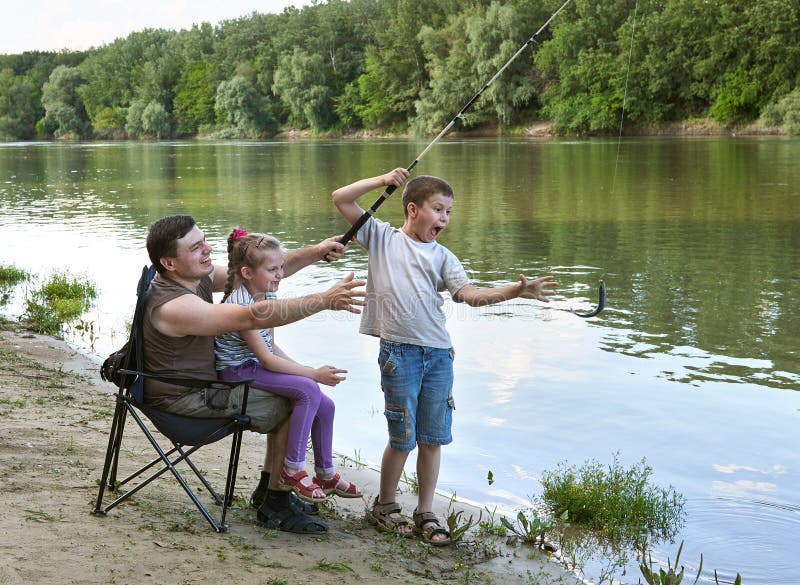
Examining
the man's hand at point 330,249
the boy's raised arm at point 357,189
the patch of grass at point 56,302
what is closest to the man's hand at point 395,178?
the boy's raised arm at point 357,189

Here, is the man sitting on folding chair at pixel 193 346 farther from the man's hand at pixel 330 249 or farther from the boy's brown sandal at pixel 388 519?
the man's hand at pixel 330 249

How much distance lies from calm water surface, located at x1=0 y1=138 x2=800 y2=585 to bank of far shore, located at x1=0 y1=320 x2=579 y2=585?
29.6 inches

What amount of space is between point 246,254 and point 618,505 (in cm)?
215

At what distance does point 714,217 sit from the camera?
17719 mm

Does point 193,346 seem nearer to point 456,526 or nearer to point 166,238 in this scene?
point 166,238

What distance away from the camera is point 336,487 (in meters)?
4.12

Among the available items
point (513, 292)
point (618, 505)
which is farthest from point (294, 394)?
point (618, 505)

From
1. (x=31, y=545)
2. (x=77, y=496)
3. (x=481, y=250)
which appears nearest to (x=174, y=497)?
(x=77, y=496)

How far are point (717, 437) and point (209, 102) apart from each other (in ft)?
334

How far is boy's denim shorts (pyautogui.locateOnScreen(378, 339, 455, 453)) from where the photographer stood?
405cm

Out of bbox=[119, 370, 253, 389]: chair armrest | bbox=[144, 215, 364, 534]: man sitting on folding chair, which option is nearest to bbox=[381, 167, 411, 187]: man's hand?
bbox=[144, 215, 364, 534]: man sitting on folding chair

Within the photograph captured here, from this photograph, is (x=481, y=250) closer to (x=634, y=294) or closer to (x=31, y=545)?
(x=634, y=294)

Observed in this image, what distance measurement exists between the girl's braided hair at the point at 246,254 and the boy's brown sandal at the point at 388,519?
116 centimetres

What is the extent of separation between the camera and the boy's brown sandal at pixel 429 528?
13.4 feet
